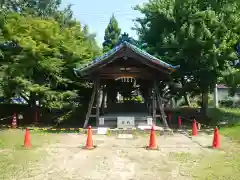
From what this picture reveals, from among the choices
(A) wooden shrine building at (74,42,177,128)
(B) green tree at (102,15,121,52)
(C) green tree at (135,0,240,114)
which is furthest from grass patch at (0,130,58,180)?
(B) green tree at (102,15,121,52)

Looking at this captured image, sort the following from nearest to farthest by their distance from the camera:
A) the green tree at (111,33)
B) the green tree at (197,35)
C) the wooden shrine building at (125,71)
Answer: the wooden shrine building at (125,71) → the green tree at (197,35) → the green tree at (111,33)

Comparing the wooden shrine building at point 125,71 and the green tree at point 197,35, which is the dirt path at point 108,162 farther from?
the green tree at point 197,35

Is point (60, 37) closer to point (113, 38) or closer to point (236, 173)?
point (236, 173)

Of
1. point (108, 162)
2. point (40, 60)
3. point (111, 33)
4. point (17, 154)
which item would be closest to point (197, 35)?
point (40, 60)

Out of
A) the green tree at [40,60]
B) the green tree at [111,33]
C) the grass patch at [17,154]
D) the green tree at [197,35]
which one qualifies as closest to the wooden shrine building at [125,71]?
the green tree at [40,60]

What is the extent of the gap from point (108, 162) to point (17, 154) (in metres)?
3.14

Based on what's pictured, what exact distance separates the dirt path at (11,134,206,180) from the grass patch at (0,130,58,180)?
0.24m

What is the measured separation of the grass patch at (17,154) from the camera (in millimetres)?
7374

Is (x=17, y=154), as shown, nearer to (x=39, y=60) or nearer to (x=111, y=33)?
(x=39, y=60)

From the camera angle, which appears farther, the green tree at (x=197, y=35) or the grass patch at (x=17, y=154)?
the green tree at (x=197, y=35)

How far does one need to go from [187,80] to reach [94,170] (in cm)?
1254

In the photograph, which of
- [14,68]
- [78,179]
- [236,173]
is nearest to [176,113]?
[14,68]

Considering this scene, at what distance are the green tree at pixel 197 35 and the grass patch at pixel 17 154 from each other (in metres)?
8.78

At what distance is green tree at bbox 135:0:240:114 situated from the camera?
15.5m
